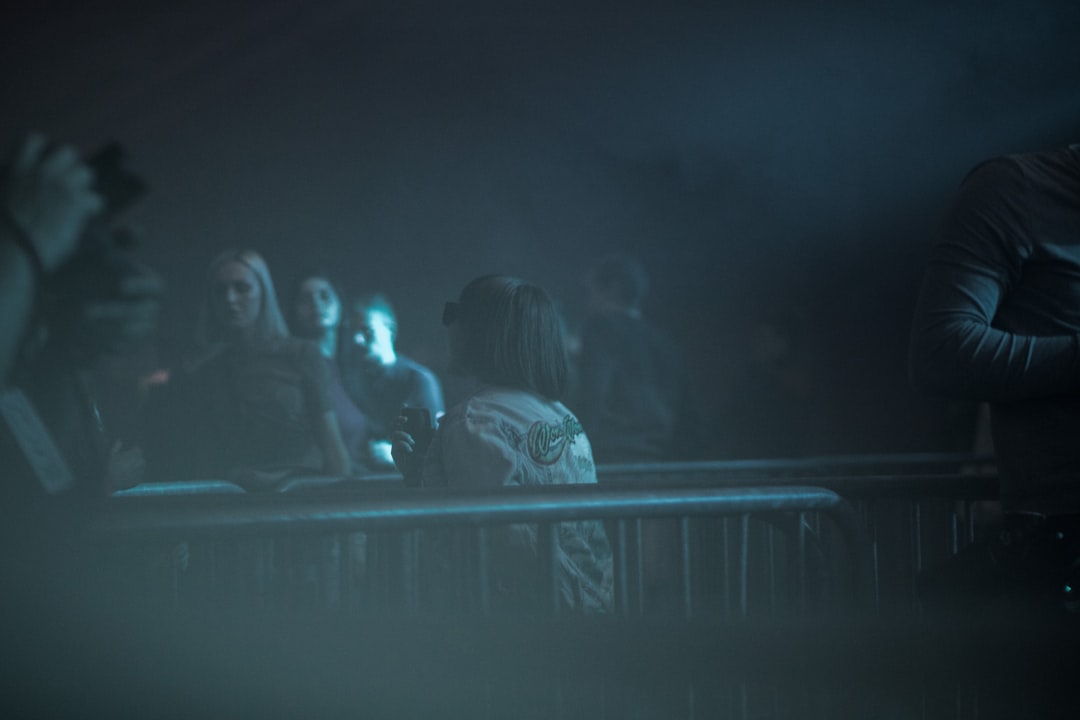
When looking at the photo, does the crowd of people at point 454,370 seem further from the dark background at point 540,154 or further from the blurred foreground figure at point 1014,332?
the dark background at point 540,154

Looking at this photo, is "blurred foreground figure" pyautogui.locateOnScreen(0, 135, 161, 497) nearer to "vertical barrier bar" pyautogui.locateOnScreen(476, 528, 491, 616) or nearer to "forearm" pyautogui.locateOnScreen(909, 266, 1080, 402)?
"vertical barrier bar" pyautogui.locateOnScreen(476, 528, 491, 616)

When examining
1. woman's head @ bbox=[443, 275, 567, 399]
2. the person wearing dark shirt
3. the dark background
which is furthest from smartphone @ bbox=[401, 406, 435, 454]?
the dark background

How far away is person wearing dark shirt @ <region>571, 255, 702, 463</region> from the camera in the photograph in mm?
4027

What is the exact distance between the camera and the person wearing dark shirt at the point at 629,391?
13.2 ft

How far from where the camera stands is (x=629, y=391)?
4039 millimetres

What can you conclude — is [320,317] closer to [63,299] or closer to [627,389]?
[627,389]

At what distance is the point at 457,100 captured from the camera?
8.46m

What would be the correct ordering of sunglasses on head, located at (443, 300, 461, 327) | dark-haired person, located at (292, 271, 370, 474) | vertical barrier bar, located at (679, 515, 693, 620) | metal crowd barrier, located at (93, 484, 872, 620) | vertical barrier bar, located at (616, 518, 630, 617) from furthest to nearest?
dark-haired person, located at (292, 271, 370, 474) < sunglasses on head, located at (443, 300, 461, 327) < vertical barrier bar, located at (679, 515, 693, 620) < vertical barrier bar, located at (616, 518, 630, 617) < metal crowd barrier, located at (93, 484, 872, 620)

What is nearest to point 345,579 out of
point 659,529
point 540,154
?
point 659,529

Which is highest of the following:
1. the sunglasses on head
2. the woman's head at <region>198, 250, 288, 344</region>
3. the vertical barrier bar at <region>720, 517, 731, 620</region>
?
the woman's head at <region>198, 250, 288, 344</region>

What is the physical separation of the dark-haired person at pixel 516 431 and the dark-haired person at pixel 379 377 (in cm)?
155

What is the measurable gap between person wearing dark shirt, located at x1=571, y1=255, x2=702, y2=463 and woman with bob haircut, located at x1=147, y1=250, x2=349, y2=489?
116cm

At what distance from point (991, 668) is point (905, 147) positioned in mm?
7113

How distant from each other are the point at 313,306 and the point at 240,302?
1106 millimetres
